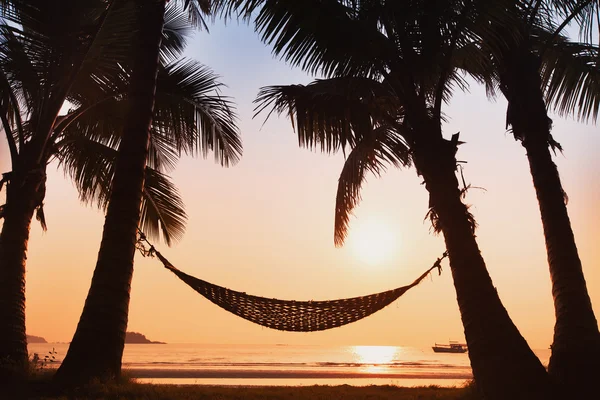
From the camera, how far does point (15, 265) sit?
5.25 m

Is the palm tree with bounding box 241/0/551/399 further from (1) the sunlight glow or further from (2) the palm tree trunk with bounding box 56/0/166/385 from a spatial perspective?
(1) the sunlight glow

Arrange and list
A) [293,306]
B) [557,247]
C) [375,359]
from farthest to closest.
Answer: [375,359] < [293,306] < [557,247]

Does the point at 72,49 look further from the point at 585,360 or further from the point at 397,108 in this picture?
the point at 585,360

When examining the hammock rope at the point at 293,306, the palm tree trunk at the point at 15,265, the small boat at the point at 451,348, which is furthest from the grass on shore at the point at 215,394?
the small boat at the point at 451,348

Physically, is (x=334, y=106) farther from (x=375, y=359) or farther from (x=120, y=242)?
(x=375, y=359)

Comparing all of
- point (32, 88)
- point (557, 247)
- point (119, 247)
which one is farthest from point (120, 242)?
point (557, 247)

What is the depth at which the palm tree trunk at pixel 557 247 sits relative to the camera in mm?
4281

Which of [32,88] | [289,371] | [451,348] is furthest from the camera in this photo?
[451,348]

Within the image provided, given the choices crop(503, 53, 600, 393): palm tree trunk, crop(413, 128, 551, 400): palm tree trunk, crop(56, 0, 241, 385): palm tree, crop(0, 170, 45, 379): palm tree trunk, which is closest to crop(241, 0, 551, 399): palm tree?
crop(413, 128, 551, 400): palm tree trunk

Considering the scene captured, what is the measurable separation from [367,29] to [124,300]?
321cm

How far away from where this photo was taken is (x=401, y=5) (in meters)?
4.55

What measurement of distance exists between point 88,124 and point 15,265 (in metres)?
2.51

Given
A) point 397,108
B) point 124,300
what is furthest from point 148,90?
point 397,108

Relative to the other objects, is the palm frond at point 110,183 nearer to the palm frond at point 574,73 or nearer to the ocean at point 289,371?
the ocean at point 289,371
